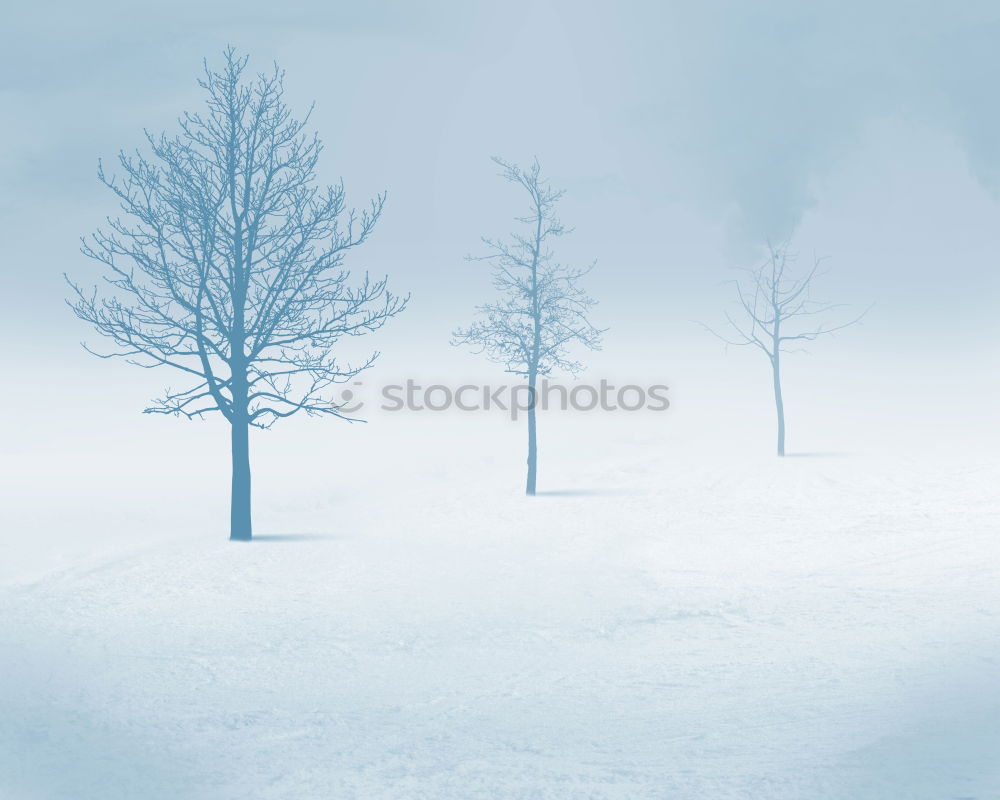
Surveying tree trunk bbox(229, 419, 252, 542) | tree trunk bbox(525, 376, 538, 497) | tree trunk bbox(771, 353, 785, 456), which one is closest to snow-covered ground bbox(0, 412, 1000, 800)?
tree trunk bbox(229, 419, 252, 542)

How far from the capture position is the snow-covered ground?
7.89m

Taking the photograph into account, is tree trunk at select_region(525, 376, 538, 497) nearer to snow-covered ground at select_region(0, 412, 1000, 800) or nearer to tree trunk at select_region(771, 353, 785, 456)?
snow-covered ground at select_region(0, 412, 1000, 800)

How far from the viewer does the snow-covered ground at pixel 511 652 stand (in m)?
7.89

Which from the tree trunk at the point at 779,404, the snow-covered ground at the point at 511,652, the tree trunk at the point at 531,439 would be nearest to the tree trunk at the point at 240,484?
the snow-covered ground at the point at 511,652

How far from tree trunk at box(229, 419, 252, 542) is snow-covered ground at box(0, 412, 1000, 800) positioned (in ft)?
1.90

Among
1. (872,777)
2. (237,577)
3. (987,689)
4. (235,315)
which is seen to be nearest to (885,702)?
(987,689)

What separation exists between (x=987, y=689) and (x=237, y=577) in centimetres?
1196

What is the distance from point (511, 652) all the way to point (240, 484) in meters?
10.2

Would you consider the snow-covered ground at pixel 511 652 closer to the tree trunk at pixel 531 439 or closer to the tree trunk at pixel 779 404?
the tree trunk at pixel 531 439

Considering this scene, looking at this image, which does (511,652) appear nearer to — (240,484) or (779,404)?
(240,484)

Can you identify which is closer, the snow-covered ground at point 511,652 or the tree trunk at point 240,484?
the snow-covered ground at point 511,652

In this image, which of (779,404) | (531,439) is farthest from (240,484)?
(779,404)

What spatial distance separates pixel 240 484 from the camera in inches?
795

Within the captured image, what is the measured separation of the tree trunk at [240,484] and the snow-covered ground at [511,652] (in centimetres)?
58
